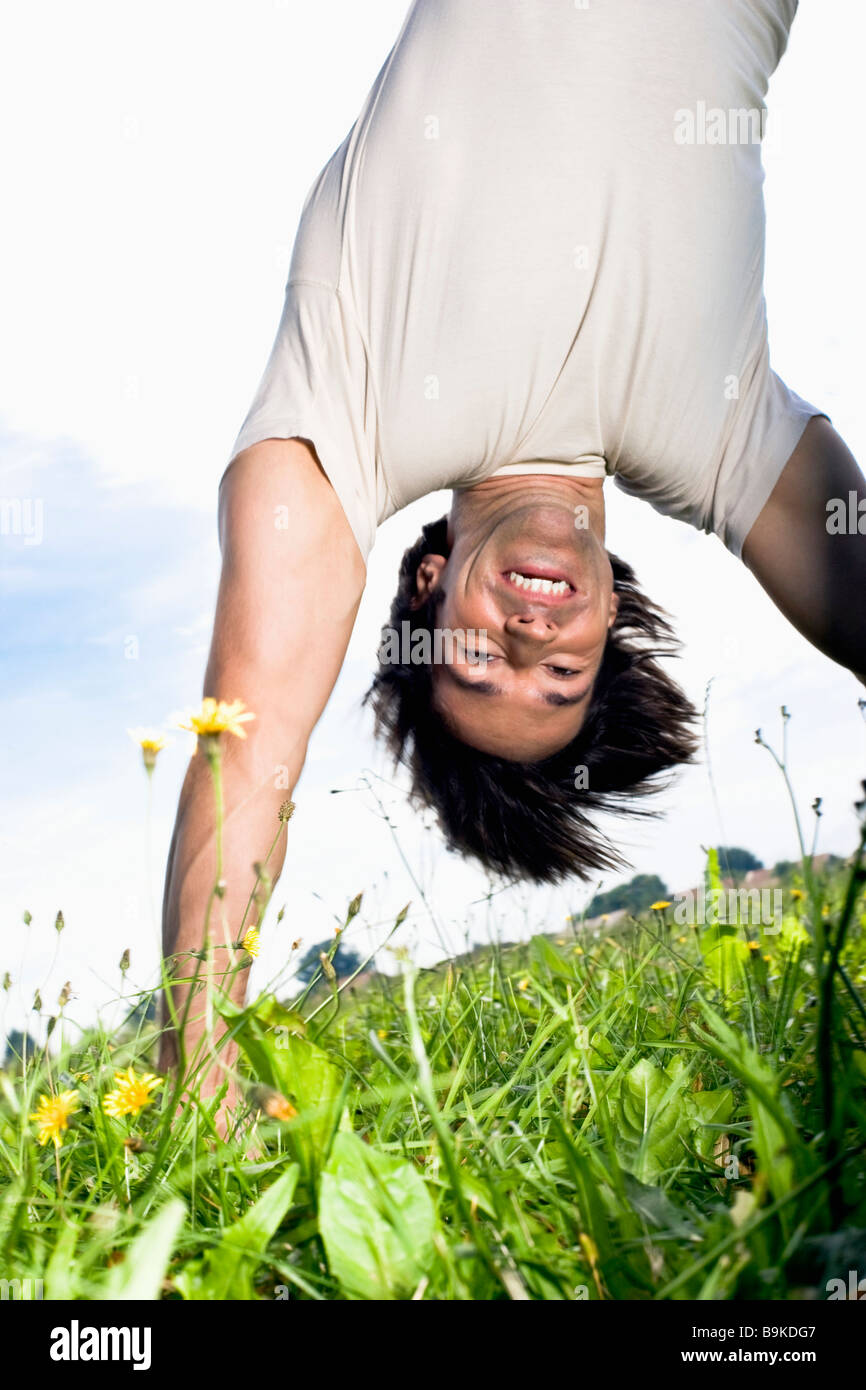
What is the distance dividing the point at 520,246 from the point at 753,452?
756 mm

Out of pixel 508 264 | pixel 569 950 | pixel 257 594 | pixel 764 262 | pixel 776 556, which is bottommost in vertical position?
pixel 569 950

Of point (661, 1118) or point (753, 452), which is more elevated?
point (753, 452)

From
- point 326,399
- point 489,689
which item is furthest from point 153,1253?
point 489,689

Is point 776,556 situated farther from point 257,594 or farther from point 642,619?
point 257,594

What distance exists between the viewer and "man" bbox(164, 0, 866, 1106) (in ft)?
5.67

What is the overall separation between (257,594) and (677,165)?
129 centimetres

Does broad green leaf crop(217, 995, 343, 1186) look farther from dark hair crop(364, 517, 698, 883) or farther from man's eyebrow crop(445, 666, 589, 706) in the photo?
dark hair crop(364, 517, 698, 883)

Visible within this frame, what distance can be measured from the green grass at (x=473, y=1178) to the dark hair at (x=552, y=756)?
5.21 ft

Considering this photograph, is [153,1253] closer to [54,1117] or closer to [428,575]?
[54,1117]

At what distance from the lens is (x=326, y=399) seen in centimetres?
189

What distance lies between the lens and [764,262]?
7.74ft

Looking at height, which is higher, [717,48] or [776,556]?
[717,48]

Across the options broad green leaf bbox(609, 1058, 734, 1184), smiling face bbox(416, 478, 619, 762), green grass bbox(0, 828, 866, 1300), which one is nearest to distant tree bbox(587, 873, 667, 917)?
smiling face bbox(416, 478, 619, 762)

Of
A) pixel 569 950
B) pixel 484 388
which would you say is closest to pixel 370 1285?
pixel 569 950
